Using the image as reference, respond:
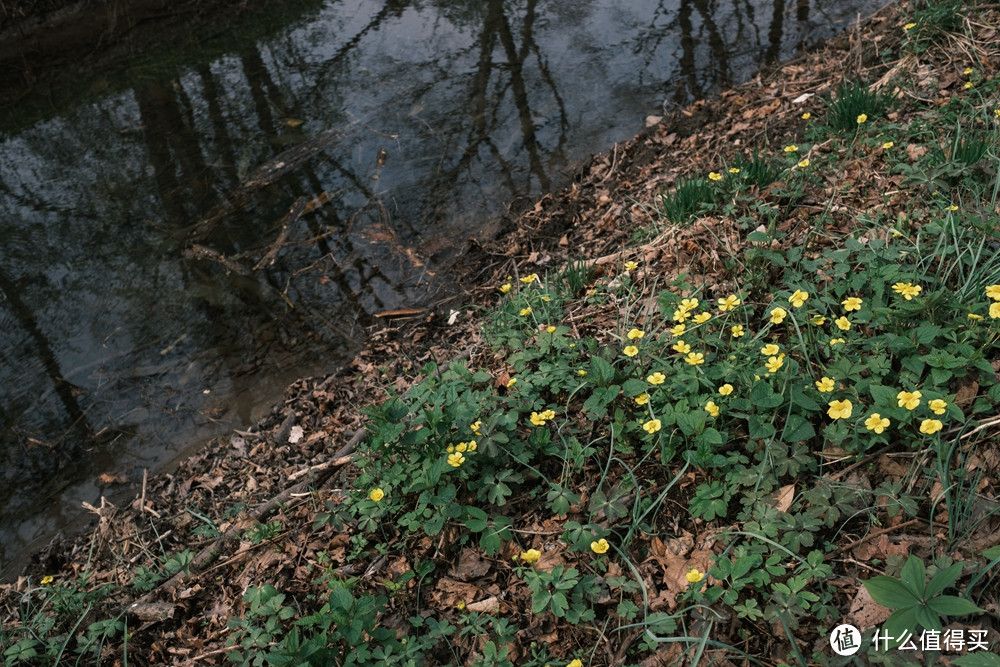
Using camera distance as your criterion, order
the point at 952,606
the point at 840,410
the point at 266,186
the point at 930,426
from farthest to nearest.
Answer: the point at 266,186 < the point at 840,410 < the point at 930,426 < the point at 952,606

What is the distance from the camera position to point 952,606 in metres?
1.70

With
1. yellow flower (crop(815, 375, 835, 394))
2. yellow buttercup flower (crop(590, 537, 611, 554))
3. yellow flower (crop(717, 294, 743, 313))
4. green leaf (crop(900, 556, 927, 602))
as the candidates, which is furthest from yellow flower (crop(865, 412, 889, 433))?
yellow buttercup flower (crop(590, 537, 611, 554))

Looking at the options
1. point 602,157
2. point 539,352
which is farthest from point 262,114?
point 539,352

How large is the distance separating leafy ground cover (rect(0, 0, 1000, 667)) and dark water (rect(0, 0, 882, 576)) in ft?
3.52

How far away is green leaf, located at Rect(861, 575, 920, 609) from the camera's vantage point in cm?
175

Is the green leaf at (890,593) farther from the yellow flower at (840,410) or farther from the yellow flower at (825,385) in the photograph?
the yellow flower at (825,385)

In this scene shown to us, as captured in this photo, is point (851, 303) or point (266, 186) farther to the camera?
point (266, 186)

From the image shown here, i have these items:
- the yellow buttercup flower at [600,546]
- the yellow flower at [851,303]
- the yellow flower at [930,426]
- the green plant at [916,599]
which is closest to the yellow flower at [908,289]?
the yellow flower at [851,303]

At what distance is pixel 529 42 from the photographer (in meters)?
7.88

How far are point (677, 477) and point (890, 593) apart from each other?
0.79m

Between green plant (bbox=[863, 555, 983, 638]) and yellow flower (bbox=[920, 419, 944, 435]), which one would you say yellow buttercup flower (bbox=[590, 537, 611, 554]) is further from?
yellow flower (bbox=[920, 419, 944, 435])

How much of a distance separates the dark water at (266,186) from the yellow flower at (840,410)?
10.5 ft

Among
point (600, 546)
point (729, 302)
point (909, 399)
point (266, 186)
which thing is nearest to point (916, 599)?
point (909, 399)

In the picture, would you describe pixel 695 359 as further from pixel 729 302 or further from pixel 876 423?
pixel 876 423
